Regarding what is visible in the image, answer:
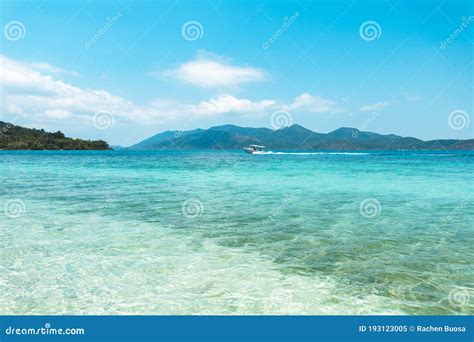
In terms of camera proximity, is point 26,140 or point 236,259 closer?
point 236,259

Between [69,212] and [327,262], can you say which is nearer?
[327,262]

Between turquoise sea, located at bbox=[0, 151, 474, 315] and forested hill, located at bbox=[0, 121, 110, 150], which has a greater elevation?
forested hill, located at bbox=[0, 121, 110, 150]

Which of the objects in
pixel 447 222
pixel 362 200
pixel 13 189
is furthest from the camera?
pixel 13 189

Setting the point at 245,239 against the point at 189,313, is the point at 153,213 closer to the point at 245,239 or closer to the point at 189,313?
the point at 245,239

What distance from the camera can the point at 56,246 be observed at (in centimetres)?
1079

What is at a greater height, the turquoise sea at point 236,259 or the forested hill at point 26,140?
the forested hill at point 26,140

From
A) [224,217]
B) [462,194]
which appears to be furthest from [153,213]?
[462,194]

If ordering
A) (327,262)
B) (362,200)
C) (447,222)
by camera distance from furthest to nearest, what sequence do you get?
(362,200)
(447,222)
(327,262)

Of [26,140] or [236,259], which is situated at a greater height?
[26,140]

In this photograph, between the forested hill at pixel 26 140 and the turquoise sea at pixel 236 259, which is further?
the forested hill at pixel 26 140

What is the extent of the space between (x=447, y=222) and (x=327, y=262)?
26.9ft

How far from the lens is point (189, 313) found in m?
6.68

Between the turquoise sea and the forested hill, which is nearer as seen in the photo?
the turquoise sea

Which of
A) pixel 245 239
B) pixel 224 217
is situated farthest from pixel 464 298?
pixel 224 217
